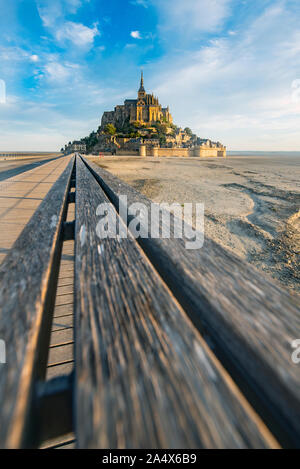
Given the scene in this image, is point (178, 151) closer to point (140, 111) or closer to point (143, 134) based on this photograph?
point (143, 134)

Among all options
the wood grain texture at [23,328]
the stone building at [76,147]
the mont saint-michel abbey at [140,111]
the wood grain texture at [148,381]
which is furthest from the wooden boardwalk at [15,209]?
the stone building at [76,147]

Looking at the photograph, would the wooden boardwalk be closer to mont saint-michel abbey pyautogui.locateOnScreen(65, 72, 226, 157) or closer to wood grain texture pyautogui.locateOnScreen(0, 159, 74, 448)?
wood grain texture pyautogui.locateOnScreen(0, 159, 74, 448)

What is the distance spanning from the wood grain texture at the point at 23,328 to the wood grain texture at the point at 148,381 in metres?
0.08

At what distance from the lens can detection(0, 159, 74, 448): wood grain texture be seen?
293mm

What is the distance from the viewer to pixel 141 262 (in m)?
0.73

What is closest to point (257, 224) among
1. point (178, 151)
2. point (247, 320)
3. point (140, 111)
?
point (247, 320)

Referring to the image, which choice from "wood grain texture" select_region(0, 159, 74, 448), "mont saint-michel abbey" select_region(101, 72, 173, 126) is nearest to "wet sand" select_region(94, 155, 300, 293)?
"wood grain texture" select_region(0, 159, 74, 448)

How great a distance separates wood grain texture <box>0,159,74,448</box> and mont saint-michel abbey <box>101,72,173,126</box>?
71.3m

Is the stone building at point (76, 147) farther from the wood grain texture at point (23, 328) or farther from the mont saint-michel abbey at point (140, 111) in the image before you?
the wood grain texture at point (23, 328)

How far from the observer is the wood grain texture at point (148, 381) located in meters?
0.29
